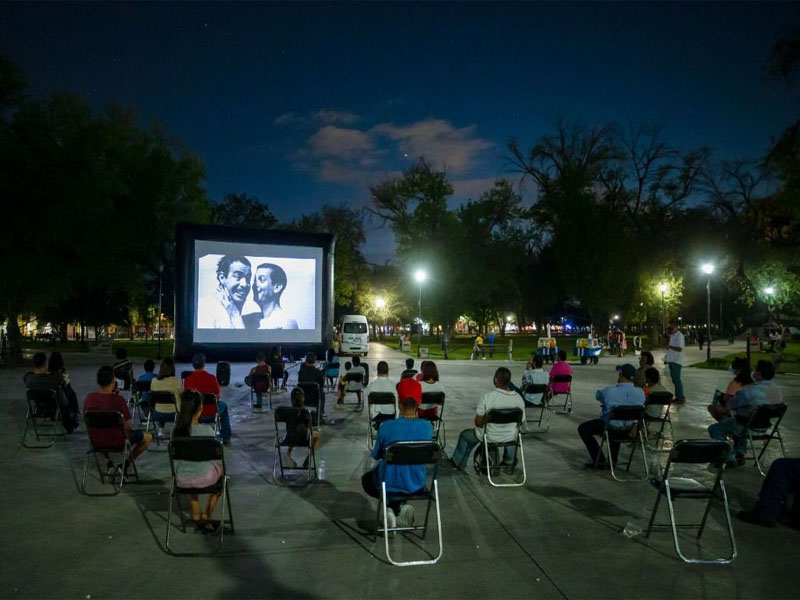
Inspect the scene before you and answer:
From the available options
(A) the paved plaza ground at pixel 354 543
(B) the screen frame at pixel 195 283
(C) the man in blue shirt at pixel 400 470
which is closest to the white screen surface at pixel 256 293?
(B) the screen frame at pixel 195 283

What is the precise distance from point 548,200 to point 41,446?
132ft

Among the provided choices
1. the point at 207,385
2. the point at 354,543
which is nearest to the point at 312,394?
the point at 207,385

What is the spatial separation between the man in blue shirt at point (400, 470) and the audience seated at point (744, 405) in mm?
4147

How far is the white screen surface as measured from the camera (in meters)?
18.2

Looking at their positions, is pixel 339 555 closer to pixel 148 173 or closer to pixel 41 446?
pixel 41 446

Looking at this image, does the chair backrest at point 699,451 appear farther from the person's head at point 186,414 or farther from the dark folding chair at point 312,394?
the dark folding chair at point 312,394

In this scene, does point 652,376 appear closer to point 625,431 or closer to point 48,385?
point 625,431

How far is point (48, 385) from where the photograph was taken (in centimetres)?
930

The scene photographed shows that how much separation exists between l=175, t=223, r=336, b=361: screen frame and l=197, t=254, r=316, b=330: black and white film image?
0.32 meters

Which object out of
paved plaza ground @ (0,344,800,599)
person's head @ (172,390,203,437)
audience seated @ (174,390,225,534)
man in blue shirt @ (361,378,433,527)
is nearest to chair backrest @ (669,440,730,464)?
paved plaza ground @ (0,344,800,599)

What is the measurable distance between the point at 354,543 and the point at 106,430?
3.02 m

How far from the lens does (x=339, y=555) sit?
15.7 ft

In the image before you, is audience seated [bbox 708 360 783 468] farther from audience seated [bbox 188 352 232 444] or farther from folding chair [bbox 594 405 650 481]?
audience seated [bbox 188 352 232 444]

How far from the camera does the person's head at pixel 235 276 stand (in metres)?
18.4
